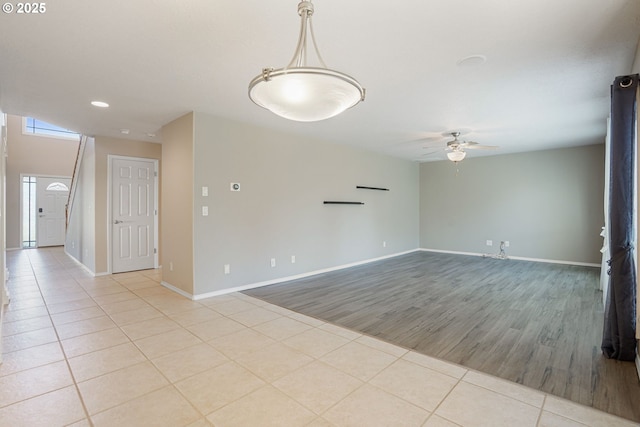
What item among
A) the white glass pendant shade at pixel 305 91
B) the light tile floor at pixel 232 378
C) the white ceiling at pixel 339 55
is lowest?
the light tile floor at pixel 232 378

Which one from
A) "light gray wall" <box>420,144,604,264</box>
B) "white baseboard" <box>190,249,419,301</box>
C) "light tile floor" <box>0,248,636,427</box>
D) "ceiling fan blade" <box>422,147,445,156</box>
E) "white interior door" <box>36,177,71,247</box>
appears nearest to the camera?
"light tile floor" <box>0,248,636,427</box>

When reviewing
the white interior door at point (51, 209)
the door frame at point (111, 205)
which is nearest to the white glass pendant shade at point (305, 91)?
the door frame at point (111, 205)

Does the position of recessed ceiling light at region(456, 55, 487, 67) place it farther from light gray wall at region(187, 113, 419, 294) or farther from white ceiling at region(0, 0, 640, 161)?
light gray wall at region(187, 113, 419, 294)

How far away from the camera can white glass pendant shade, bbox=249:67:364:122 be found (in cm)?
139

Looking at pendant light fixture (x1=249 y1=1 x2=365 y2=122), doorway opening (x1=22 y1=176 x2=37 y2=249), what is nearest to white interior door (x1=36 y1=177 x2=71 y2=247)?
doorway opening (x1=22 y1=176 x2=37 y2=249)

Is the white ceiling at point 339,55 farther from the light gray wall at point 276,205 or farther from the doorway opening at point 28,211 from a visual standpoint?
the doorway opening at point 28,211

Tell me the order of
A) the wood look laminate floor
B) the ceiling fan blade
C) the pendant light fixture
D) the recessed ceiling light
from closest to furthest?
the pendant light fixture → the wood look laminate floor → the recessed ceiling light → the ceiling fan blade

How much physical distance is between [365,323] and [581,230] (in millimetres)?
5893

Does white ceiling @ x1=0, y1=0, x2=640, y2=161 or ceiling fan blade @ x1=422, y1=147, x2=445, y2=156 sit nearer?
white ceiling @ x1=0, y1=0, x2=640, y2=161

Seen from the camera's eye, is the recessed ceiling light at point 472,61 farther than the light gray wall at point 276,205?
No

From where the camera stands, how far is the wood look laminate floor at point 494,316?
7.20 feet

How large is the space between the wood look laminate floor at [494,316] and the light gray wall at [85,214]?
3.57 meters

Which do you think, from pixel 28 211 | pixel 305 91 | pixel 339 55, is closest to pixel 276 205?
pixel 339 55

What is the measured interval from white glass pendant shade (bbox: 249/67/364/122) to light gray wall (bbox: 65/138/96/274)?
529 cm
